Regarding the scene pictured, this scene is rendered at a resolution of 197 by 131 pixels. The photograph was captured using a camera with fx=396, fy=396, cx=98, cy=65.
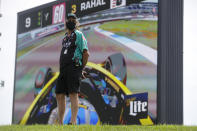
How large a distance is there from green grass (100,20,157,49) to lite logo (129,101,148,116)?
1.26 metres

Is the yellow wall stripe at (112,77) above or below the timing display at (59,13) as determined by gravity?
below

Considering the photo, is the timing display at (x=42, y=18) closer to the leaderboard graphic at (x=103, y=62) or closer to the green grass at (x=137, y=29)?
the leaderboard graphic at (x=103, y=62)

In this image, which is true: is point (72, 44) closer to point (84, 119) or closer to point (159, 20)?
point (159, 20)

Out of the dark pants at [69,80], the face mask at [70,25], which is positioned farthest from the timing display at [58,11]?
the dark pants at [69,80]

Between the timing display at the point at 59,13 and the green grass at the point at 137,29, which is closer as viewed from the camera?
the green grass at the point at 137,29

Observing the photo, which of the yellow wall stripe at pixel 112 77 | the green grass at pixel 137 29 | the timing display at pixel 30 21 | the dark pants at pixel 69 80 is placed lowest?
the yellow wall stripe at pixel 112 77

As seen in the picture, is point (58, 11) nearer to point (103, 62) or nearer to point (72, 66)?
point (103, 62)

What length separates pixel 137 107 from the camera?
8.70 metres

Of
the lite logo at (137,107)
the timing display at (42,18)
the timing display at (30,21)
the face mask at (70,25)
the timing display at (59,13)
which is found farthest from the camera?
the timing display at (30,21)

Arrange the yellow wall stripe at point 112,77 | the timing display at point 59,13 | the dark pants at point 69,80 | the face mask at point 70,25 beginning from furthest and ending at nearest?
the timing display at point 59,13, the yellow wall stripe at point 112,77, the face mask at point 70,25, the dark pants at point 69,80

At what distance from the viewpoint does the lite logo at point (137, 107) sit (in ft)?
28.1

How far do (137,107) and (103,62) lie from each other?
5.00ft

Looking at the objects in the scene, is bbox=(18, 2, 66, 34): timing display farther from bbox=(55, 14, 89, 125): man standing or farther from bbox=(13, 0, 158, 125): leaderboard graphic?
bbox=(55, 14, 89, 125): man standing

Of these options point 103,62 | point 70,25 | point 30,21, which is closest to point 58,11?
point 30,21
